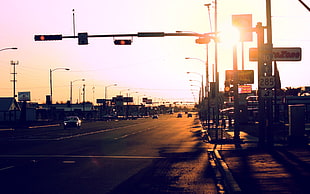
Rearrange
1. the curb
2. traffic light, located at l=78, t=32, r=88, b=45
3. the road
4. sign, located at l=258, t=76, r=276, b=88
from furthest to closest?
traffic light, located at l=78, t=32, r=88, b=45 → sign, located at l=258, t=76, r=276, b=88 → the road → the curb

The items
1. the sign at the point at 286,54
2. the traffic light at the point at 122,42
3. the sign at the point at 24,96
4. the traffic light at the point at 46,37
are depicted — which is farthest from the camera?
the sign at the point at 24,96

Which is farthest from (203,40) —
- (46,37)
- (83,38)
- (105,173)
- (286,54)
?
(105,173)

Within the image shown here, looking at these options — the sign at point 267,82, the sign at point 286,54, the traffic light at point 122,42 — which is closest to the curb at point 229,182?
the sign at point 267,82

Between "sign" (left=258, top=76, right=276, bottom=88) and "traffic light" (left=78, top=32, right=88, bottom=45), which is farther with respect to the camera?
"traffic light" (left=78, top=32, right=88, bottom=45)

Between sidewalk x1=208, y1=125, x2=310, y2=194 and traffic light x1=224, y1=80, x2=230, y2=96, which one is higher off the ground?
traffic light x1=224, y1=80, x2=230, y2=96

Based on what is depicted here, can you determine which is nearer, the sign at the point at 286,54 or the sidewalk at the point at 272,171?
the sidewalk at the point at 272,171

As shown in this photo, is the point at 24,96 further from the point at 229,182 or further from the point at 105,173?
the point at 229,182

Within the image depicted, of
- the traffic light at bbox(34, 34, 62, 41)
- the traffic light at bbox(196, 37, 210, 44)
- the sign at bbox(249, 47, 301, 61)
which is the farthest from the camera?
the traffic light at bbox(196, 37, 210, 44)

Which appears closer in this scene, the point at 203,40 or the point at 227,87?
the point at 203,40

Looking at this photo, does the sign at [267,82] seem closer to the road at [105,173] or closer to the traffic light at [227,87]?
the road at [105,173]

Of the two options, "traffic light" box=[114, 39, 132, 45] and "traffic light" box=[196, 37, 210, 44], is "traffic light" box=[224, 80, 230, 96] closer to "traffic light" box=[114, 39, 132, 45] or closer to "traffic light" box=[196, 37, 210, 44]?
"traffic light" box=[196, 37, 210, 44]

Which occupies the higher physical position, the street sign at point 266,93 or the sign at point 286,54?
the sign at point 286,54

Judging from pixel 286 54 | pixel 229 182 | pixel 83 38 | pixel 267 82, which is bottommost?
pixel 229 182

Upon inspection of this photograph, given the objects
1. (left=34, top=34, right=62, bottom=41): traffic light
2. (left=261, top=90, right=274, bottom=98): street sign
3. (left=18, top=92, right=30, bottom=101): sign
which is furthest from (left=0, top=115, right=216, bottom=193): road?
(left=18, top=92, right=30, bottom=101): sign
